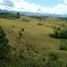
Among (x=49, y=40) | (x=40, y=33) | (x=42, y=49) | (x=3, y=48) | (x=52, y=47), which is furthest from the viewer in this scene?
(x=40, y=33)

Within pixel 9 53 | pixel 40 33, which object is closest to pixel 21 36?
pixel 40 33

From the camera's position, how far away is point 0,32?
54.8 metres

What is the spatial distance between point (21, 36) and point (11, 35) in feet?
14.6

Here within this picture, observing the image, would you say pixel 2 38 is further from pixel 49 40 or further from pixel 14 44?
pixel 49 40

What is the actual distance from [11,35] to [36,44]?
647 cm

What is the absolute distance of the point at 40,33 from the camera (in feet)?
304

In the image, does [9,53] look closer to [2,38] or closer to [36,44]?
[2,38]

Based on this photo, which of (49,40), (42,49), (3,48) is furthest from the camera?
(49,40)

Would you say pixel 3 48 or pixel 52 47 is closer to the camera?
pixel 3 48

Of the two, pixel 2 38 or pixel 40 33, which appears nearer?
pixel 2 38

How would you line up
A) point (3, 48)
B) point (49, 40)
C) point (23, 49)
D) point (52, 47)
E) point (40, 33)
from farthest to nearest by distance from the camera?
point (40, 33), point (49, 40), point (52, 47), point (23, 49), point (3, 48)

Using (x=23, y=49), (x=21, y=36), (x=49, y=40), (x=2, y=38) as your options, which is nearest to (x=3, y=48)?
(x=2, y=38)

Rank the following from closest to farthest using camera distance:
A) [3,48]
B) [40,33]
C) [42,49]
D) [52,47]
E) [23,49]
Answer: [3,48] < [23,49] < [42,49] < [52,47] < [40,33]

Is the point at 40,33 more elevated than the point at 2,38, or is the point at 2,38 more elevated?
the point at 2,38
